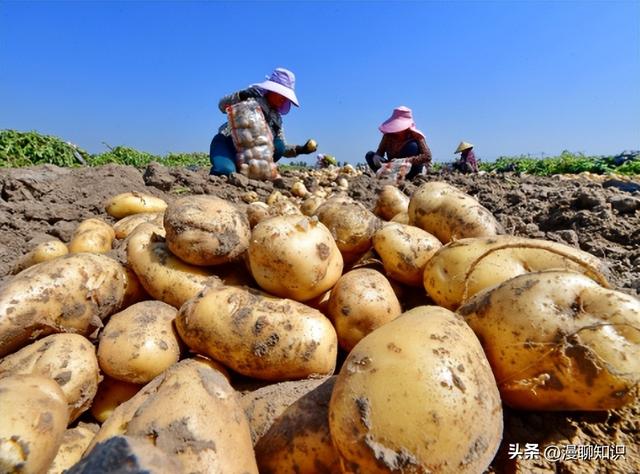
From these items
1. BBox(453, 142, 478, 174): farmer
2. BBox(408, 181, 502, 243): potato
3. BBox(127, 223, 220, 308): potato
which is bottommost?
BBox(453, 142, 478, 174): farmer

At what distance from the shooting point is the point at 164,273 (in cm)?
191

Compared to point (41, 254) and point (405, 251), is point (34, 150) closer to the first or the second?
point (41, 254)

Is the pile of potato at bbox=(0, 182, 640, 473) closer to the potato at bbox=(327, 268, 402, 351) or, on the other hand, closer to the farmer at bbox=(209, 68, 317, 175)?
the potato at bbox=(327, 268, 402, 351)

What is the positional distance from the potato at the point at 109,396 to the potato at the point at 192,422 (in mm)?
443

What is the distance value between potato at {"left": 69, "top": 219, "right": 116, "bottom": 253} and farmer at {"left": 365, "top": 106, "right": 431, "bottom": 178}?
5.80 meters

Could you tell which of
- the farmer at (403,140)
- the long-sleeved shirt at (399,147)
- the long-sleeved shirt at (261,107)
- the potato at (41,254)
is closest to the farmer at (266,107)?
the long-sleeved shirt at (261,107)

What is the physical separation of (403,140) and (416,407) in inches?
300

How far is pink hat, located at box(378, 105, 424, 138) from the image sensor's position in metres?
7.86

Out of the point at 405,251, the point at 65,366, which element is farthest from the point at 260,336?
the point at 405,251

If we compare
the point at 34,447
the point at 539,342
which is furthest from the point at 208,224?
the point at 539,342

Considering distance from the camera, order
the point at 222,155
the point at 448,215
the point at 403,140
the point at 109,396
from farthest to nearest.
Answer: the point at 403,140
the point at 222,155
the point at 448,215
the point at 109,396

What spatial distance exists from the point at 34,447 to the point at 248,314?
2.46 feet

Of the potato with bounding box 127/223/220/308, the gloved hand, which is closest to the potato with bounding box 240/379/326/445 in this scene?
the potato with bounding box 127/223/220/308

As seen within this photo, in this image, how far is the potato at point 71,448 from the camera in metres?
1.22
